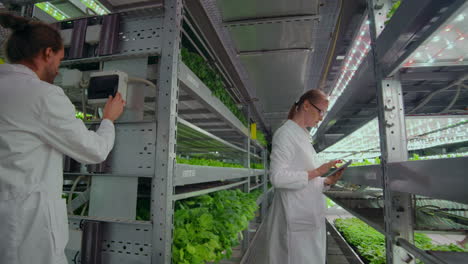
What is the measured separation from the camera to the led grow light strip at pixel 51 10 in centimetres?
236

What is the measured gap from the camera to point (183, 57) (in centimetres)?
210

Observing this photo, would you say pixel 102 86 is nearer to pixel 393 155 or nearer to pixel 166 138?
pixel 166 138

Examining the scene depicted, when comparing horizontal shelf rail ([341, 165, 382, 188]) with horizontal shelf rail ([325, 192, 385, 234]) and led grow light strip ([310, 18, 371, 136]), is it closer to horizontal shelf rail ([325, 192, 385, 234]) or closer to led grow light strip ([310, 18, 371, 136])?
horizontal shelf rail ([325, 192, 385, 234])

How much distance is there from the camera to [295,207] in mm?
1970

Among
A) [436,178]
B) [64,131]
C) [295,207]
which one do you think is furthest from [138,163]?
[436,178]

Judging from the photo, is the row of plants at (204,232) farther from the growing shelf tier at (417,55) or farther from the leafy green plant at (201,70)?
the growing shelf tier at (417,55)

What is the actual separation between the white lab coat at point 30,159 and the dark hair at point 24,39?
0.43 feet

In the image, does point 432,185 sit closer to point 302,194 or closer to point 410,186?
point 410,186

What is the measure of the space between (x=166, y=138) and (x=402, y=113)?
1520 mm

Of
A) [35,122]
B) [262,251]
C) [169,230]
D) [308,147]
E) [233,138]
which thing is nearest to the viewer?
[35,122]

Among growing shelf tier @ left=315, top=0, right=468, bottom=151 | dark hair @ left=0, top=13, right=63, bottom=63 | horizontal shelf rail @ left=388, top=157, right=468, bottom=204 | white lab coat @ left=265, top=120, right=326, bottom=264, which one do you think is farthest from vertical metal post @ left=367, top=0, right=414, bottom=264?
dark hair @ left=0, top=13, right=63, bottom=63

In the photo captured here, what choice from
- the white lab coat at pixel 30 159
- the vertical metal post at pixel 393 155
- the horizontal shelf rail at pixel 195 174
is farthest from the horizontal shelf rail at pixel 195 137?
the vertical metal post at pixel 393 155

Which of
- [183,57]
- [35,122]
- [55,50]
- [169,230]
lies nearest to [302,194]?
[169,230]

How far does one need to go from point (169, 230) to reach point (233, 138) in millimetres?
4276
